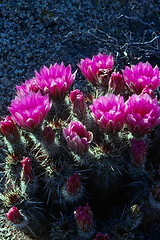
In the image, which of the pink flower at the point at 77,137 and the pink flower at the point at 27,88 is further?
the pink flower at the point at 27,88

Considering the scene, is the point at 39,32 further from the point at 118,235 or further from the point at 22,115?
the point at 118,235

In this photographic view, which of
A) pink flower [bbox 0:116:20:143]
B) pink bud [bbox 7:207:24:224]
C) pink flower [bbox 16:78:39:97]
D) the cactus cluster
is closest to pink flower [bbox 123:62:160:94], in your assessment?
the cactus cluster

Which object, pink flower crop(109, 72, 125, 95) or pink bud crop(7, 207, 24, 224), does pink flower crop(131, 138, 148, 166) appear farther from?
pink bud crop(7, 207, 24, 224)

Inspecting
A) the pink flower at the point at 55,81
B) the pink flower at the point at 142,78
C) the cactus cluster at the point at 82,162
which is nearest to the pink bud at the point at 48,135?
the cactus cluster at the point at 82,162

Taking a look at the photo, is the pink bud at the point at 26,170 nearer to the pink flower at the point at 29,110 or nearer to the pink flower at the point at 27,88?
the pink flower at the point at 29,110

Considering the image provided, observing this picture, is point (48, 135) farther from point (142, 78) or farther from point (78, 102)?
point (142, 78)

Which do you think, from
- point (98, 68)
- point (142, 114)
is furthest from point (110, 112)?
point (98, 68)
